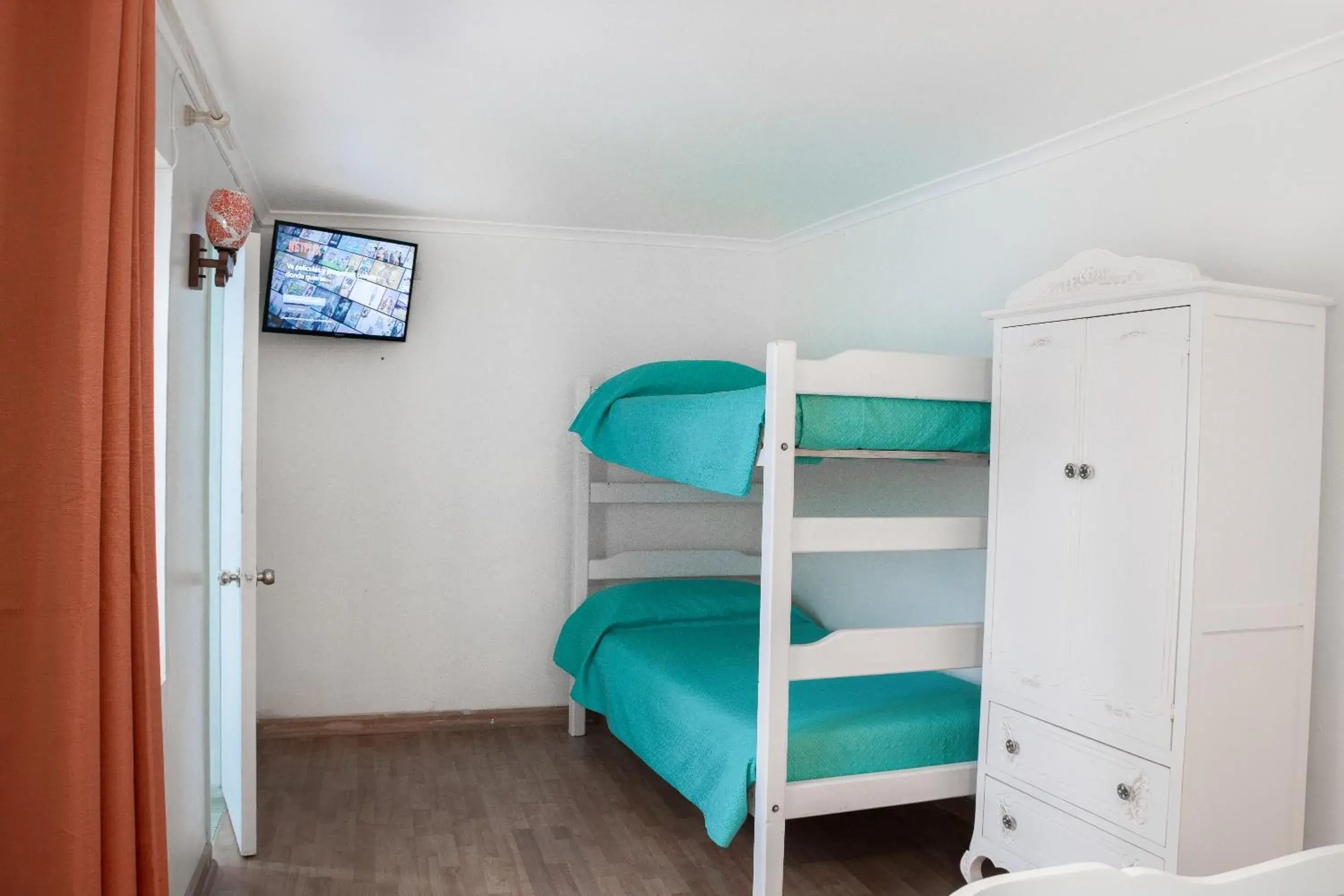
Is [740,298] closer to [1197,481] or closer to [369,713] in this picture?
[369,713]

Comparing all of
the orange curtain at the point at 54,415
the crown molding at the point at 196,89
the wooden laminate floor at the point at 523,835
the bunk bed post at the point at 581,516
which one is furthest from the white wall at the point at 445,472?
the orange curtain at the point at 54,415

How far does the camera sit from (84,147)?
4.59 ft

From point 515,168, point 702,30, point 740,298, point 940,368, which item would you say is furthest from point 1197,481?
point 740,298

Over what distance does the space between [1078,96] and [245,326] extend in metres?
2.50

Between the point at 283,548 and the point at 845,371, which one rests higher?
the point at 845,371

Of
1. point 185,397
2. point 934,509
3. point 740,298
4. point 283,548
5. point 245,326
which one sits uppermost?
point 740,298

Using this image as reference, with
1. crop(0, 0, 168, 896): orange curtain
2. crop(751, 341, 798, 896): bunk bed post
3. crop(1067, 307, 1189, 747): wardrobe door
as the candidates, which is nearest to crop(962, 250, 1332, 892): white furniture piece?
crop(1067, 307, 1189, 747): wardrobe door

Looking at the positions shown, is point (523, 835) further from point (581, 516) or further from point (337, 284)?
point (337, 284)

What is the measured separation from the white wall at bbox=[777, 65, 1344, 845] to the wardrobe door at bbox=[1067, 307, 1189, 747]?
0.26 m

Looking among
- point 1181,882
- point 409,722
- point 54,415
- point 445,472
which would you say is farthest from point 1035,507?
point 409,722

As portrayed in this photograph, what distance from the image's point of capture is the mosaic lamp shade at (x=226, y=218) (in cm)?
261

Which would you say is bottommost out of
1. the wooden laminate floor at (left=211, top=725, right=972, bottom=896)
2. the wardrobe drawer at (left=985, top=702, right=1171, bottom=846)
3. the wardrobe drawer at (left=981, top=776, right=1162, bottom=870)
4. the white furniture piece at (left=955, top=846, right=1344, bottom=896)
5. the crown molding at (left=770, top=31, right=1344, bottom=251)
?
the wooden laminate floor at (left=211, top=725, right=972, bottom=896)

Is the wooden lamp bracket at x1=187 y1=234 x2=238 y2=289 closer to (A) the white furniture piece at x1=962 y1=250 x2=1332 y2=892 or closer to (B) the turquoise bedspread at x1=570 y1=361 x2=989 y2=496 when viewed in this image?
(B) the turquoise bedspread at x1=570 y1=361 x2=989 y2=496

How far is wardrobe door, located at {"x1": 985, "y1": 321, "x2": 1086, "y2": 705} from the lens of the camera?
98.0 inches
